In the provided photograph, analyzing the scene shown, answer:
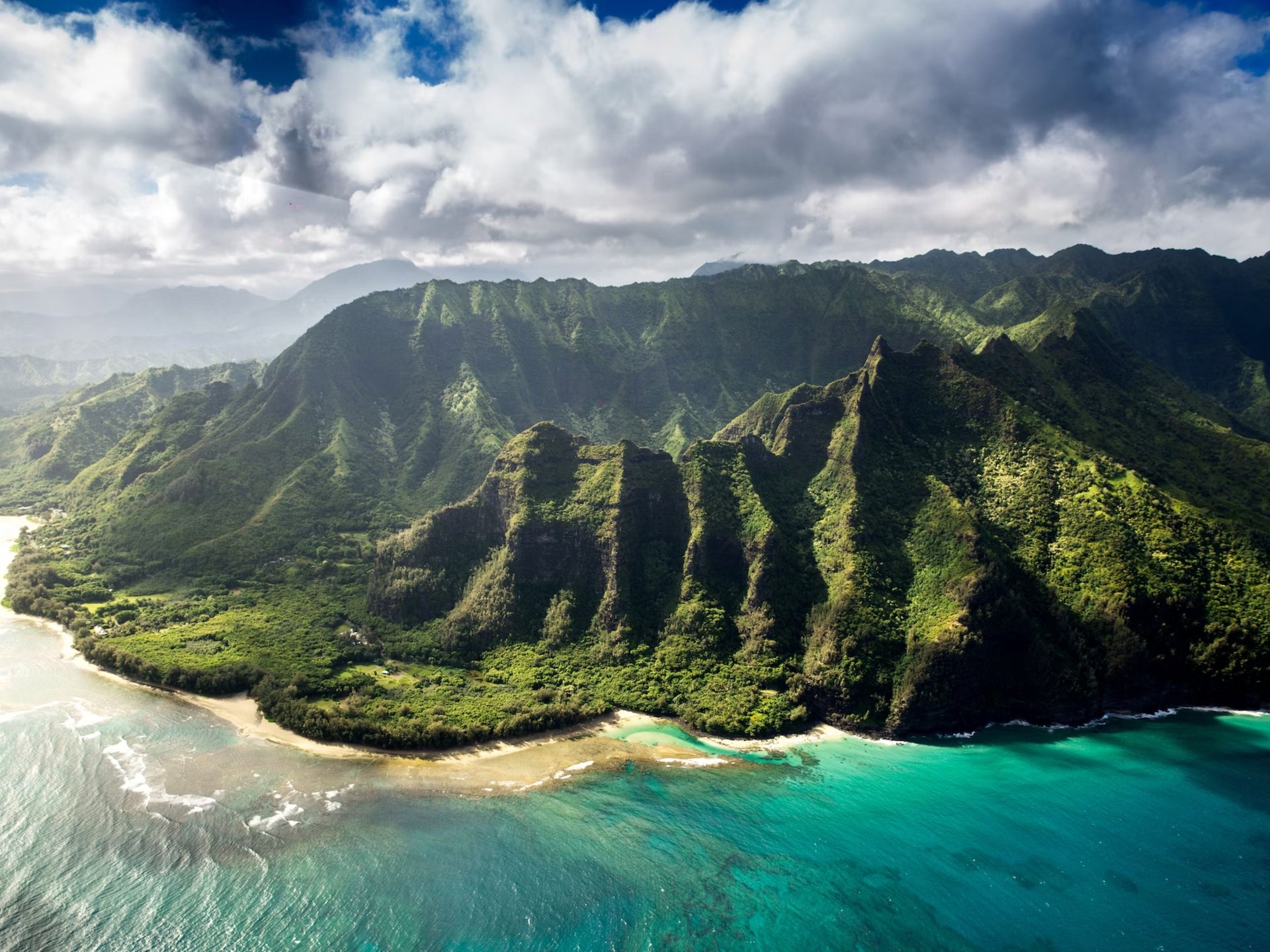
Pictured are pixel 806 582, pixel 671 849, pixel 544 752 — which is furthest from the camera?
pixel 806 582

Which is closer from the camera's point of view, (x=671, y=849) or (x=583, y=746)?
(x=671, y=849)

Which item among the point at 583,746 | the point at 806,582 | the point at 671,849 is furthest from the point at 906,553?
the point at 671,849

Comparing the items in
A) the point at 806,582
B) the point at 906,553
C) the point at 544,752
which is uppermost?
the point at 906,553

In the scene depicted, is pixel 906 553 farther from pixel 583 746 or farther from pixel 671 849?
pixel 671 849

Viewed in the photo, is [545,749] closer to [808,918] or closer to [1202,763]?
[808,918]

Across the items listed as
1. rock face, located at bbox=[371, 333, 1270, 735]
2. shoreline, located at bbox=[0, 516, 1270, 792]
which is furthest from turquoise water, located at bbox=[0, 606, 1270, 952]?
rock face, located at bbox=[371, 333, 1270, 735]

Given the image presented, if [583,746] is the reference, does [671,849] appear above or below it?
below

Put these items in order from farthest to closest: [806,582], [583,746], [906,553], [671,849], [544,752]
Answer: [806,582]
[906,553]
[583,746]
[544,752]
[671,849]
